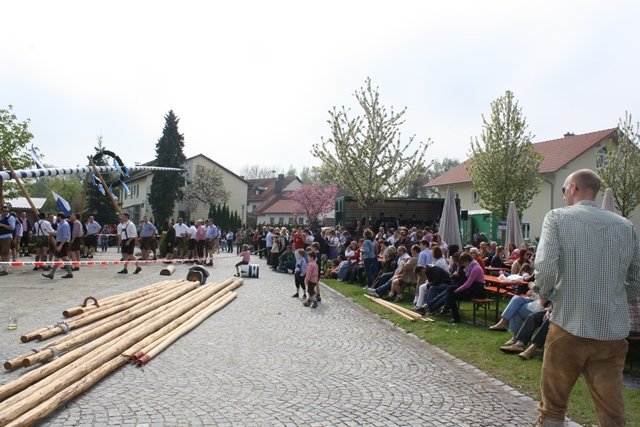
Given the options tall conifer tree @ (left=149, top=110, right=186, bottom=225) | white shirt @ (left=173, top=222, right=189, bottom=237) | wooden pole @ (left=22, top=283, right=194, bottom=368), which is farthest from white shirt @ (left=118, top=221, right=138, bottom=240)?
Answer: tall conifer tree @ (left=149, top=110, right=186, bottom=225)

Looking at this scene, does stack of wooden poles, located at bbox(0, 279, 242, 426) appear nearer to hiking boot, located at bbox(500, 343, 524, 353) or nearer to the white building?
hiking boot, located at bbox(500, 343, 524, 353)

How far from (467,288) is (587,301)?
7.39 metres

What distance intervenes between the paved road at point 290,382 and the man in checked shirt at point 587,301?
1.86 meters

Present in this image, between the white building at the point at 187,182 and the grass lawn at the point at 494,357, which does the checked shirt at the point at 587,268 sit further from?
the white building at the point at 187,182

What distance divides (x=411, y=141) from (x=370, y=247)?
14419mm

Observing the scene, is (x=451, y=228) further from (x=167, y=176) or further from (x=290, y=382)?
(x=167, y=176)

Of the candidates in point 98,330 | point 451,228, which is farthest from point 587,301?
point 451,228

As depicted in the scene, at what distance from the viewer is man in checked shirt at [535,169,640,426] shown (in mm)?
3875

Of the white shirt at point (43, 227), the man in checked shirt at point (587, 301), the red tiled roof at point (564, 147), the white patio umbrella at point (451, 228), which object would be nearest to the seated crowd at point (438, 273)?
the white patio umbrella at point (451, 228)

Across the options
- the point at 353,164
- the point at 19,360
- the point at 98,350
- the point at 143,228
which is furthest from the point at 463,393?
the point at 353,164

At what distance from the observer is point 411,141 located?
1203 inches

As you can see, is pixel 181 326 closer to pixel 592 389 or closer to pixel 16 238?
pixel 592 389

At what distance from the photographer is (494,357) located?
330 inches

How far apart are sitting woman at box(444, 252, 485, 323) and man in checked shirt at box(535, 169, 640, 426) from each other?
7.13m
